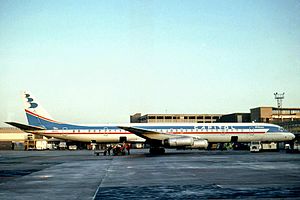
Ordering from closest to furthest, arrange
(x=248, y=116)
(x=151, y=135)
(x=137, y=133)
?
(x=151, y=135)
(x=137, y=133)
(x=248, y=116)

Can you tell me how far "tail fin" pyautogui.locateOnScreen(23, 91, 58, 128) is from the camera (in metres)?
46.8

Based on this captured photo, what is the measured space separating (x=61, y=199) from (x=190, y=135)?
35.2 metres

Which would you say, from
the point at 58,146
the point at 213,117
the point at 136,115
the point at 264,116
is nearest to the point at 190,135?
the point at 58,146

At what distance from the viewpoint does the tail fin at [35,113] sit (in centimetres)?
4678

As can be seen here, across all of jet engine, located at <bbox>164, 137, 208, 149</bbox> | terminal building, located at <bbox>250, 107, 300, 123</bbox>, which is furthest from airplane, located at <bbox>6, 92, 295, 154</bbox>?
terminal building, located at <bbox>250, 107, 300, 123</bbox>

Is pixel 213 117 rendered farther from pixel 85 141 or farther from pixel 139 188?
pixel 139 188

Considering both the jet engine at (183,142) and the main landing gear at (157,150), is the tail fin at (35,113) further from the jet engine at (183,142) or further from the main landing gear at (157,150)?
the jet engine at (183,142)

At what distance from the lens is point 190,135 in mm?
45406

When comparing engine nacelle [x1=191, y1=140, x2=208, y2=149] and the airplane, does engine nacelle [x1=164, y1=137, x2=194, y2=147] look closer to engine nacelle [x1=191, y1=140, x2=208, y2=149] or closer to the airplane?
engine nacelle [x1=191, y1=140, x2=208, y2=149]

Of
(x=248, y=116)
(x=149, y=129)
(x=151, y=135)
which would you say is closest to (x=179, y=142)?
(x=151, y=135)

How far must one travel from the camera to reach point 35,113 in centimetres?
4731

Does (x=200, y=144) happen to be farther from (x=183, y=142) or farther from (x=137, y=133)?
(x=137, y=133)

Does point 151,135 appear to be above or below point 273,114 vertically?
below

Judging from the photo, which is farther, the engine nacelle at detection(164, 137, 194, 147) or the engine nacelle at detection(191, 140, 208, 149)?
the engine nacelle at detection(191, 140, 208, 149)
